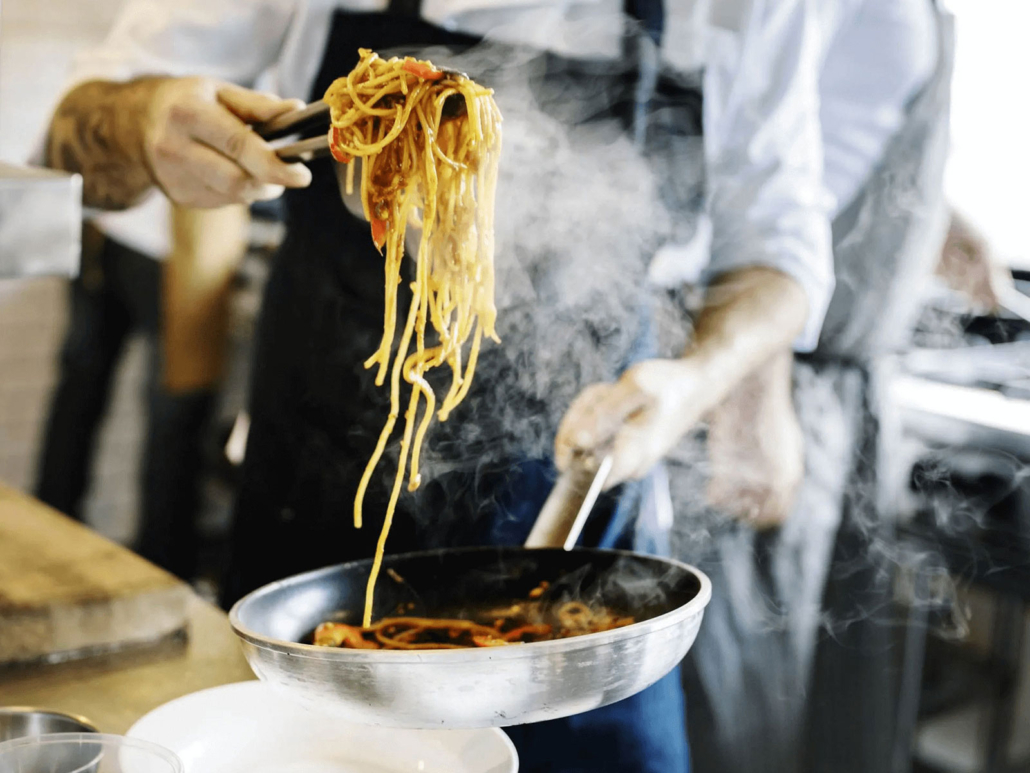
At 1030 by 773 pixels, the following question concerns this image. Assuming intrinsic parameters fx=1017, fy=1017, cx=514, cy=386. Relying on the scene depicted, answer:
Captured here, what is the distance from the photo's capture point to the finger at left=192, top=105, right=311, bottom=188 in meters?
1.36

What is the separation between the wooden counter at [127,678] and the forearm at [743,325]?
2.59 ft

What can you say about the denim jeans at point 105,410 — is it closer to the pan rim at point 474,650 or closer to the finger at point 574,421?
the finger at point 574,421

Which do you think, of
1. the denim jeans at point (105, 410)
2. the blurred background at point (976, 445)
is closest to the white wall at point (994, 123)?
the blurred background at point (976, 445)

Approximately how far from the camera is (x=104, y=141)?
1.95 m

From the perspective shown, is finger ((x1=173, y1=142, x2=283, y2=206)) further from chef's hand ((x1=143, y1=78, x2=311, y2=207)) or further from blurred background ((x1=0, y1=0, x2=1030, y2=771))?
blurred background ((x1=0, y1=0, x2=1030, y2=771))

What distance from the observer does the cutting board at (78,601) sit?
1.39 metres

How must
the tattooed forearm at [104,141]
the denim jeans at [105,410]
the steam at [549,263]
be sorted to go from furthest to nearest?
the denim jeans at [105,410] → the tattooed forearm at [104,141] → the steam at [549,263]

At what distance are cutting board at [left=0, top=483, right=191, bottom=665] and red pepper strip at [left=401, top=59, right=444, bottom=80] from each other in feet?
2.71

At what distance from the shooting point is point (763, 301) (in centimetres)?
147

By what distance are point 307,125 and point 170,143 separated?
23.9 inches

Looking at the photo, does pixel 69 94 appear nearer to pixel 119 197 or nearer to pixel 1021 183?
pixel 119 197

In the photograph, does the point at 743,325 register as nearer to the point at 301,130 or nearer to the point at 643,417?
the point at 643,417

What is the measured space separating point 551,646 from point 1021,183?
852 millimetres

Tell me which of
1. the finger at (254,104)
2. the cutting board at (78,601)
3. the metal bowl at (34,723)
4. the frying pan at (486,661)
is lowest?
the cutting board at (78,601)
